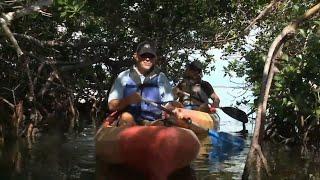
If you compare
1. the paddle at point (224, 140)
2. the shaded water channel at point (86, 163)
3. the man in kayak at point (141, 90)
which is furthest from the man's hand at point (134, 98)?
the paddle at point (224, 140)

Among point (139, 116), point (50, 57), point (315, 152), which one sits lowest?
point (315, 152)

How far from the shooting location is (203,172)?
7145 mm

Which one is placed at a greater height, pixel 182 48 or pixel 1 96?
pixel 182 48

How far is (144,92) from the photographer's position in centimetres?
692

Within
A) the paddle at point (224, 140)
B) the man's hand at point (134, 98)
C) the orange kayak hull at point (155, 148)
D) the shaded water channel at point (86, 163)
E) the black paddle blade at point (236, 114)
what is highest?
the man's hand at point (134, 98)

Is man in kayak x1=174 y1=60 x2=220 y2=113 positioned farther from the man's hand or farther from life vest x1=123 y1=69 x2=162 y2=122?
the man's hand

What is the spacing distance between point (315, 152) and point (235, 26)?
10.8ft

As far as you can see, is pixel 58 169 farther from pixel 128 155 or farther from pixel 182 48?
pixel 182 48

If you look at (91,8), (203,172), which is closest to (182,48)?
(91,8)

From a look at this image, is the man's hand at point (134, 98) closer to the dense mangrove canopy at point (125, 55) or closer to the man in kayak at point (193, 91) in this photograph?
the dense mangrove canopy at point (125, 55)

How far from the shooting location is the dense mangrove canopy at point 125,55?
9812 millimetres

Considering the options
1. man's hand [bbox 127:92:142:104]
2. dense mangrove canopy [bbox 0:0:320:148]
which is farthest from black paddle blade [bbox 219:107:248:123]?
man's hand [bbox 127:92:142:104]

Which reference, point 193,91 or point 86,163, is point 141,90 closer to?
point 86,163

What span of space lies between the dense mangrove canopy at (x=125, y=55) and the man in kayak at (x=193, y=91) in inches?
33.8
